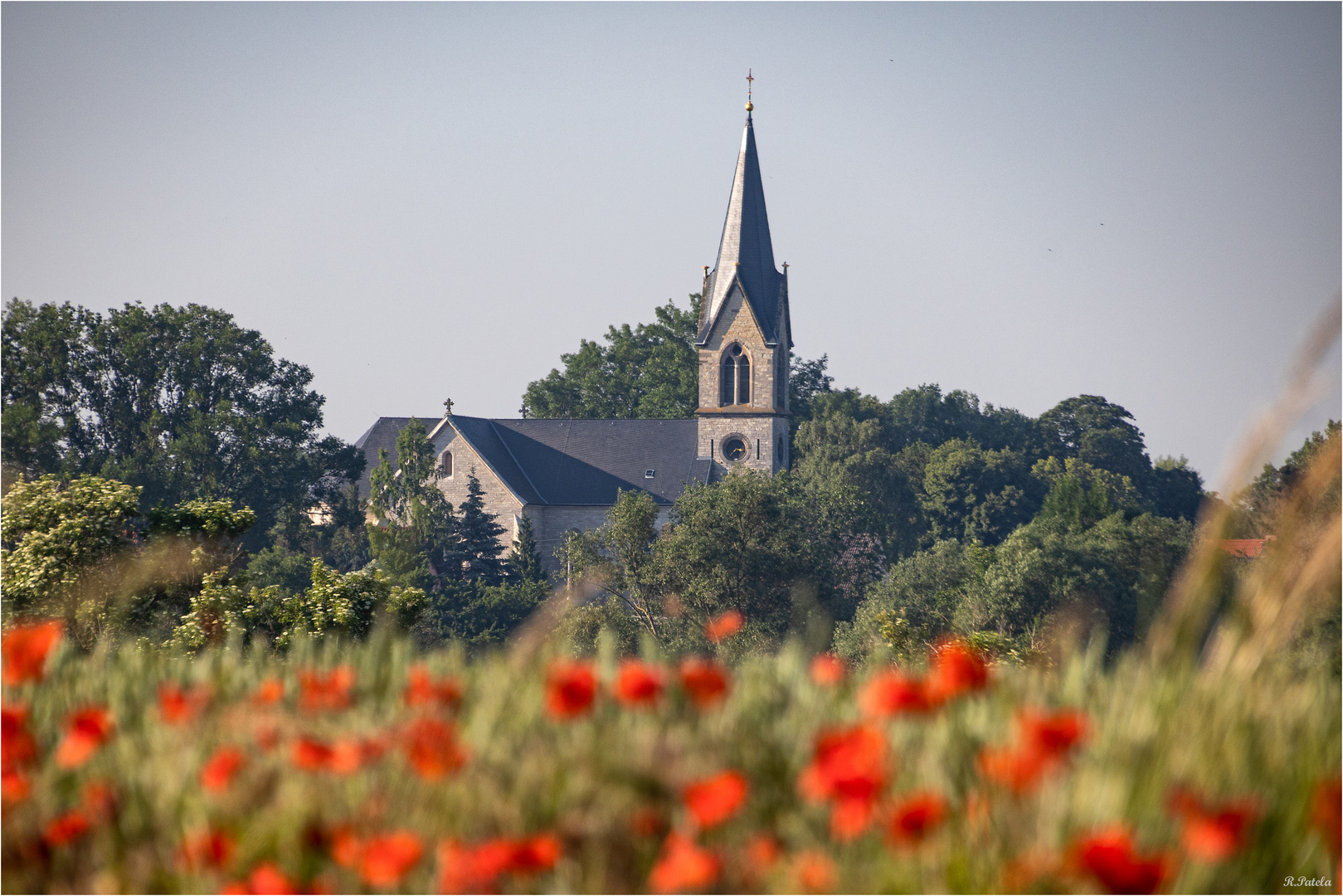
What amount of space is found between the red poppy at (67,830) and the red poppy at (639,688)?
1.21 m

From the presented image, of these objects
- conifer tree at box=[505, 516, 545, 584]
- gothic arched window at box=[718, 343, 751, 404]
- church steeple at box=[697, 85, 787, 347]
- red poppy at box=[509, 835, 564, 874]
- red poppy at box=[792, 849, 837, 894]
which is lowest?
conifer tree at box=[505, 516, 545, 584]

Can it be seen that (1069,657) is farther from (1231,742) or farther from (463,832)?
(463,832)

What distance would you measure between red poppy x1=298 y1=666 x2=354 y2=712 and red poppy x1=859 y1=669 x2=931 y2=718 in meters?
1.34

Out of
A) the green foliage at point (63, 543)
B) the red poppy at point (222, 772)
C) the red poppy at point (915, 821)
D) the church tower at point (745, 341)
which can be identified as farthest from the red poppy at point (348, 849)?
the church tower at point (745, 341)

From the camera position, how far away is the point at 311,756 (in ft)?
8.11

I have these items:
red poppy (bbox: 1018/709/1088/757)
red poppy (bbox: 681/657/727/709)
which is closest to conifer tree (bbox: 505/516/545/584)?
red poppy (bbox: 681/657/727/709)

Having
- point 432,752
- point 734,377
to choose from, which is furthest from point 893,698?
point 734,377

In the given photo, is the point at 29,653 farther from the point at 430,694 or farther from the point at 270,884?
the point at 270,884

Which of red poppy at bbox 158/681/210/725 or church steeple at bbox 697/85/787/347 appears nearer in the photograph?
red poppy at bbox 158/681/210/725

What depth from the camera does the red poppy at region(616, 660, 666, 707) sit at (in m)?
2.67

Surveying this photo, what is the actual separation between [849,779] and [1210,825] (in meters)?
0.59

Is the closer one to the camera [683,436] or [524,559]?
[524,559]

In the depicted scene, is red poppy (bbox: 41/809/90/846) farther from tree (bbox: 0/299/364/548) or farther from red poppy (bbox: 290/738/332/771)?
tree (bbox: 0/299/364/548)

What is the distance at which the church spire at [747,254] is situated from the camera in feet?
188
